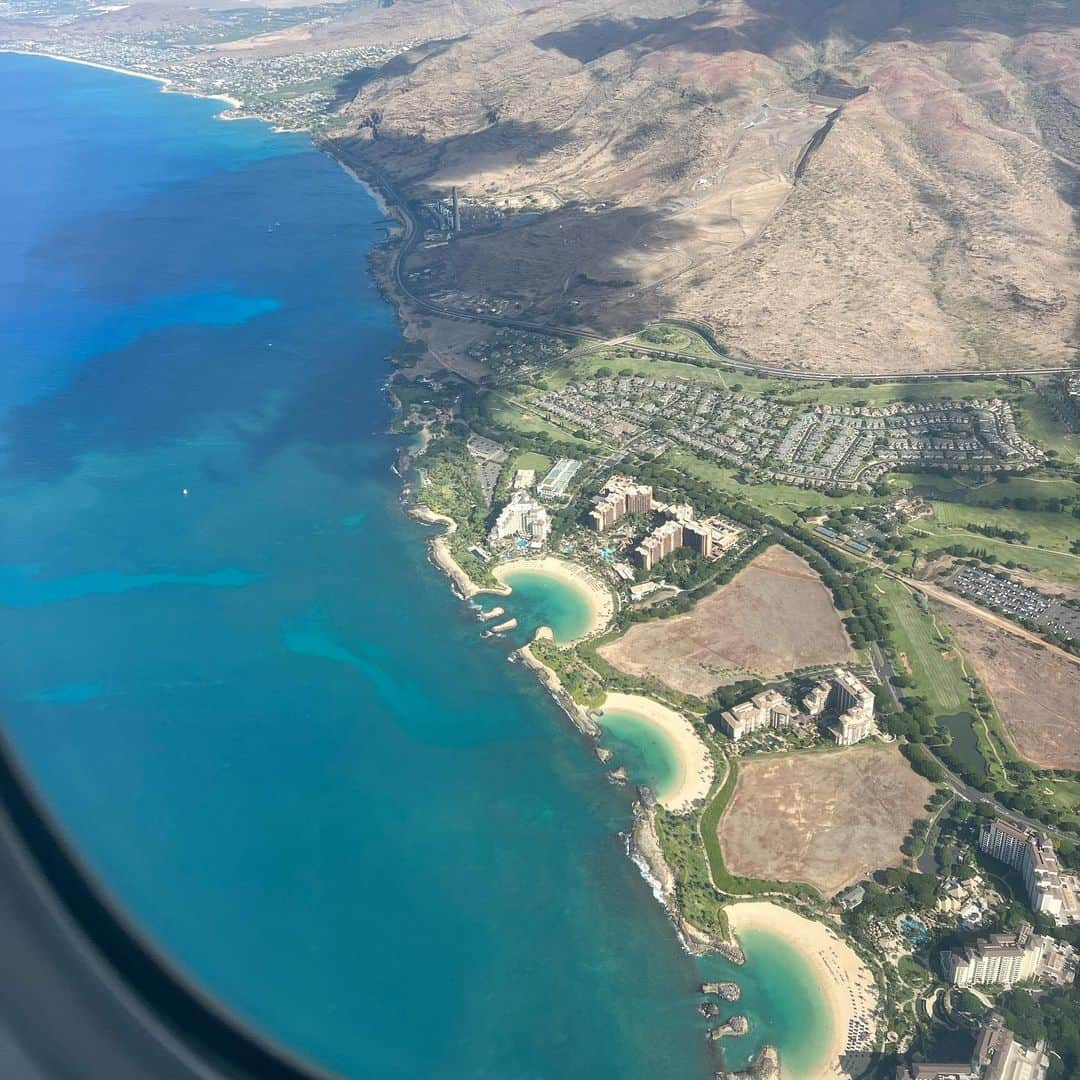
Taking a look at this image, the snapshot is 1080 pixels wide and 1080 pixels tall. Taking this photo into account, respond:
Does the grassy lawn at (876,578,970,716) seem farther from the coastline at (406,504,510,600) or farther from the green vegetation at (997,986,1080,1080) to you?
the coastline at (406,504,510,600)

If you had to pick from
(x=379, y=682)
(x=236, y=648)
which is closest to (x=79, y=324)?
(x=236, y=648)

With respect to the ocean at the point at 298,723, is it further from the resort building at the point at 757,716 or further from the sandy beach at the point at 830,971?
the resort building at the point at 757,716

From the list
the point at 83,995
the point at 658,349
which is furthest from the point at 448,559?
the point at 83,995

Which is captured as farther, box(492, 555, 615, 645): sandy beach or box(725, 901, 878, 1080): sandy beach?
box(492, 555, 615, 645): sandy beach

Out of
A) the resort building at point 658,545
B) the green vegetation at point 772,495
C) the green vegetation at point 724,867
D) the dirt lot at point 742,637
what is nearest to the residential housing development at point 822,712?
the dirt lot at point 742,637

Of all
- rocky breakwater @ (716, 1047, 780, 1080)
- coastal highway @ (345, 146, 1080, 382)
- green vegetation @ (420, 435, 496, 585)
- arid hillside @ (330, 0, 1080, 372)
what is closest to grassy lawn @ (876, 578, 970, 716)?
rocky breakwater @ (716, 1047, 780, 1080)
